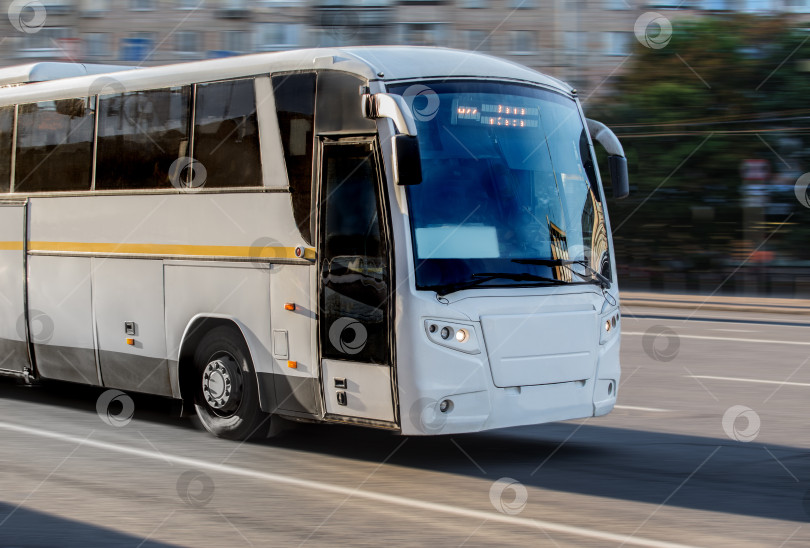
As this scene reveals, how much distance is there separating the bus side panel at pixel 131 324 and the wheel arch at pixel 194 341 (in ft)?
0.67

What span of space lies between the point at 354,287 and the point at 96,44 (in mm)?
Answer: 68640

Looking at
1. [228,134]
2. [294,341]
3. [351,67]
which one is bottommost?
[294,341]

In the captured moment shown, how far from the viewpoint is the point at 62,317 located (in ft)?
39.2

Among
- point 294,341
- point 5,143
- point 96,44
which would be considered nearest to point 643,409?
point 294,341

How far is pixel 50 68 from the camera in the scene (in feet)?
43.9

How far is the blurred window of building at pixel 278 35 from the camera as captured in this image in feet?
226

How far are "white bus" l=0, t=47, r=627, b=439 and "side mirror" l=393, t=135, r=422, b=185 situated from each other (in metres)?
0.02

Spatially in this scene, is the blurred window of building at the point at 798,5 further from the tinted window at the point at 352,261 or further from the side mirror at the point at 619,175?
the tinted window at the point at 352,261

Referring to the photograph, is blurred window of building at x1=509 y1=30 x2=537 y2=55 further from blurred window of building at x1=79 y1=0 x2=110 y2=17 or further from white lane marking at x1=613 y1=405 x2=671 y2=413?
white lane marking at x1=613 y1=405 x2=671 y2=413

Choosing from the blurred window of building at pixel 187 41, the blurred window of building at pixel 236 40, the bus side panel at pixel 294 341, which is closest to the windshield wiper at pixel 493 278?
the bus side panel at pixel 294 341

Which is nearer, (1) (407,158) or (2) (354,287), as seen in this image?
(1) (407,158)

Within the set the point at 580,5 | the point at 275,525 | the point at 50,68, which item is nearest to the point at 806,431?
the point at 275,525

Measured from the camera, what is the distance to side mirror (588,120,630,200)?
10.2 metres

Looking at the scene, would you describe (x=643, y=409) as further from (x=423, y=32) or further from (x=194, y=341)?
(x=423, y=32)
